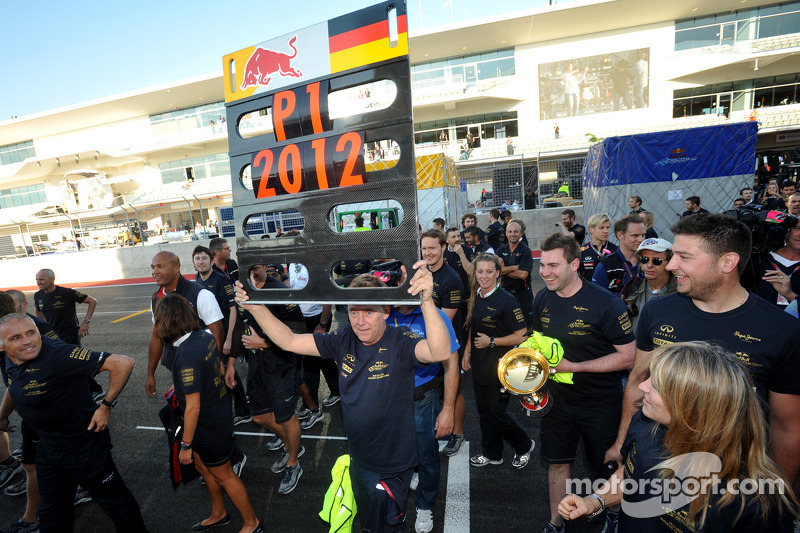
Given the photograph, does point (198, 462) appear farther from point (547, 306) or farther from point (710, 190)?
point (710, 190)

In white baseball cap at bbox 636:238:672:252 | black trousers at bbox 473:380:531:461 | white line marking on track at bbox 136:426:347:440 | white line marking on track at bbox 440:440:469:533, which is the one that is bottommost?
white line marking on track at bbox 136:426:347:440

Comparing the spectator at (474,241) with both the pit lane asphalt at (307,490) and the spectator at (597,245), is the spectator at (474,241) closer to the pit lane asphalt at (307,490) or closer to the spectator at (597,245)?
the spectator at (597,245)

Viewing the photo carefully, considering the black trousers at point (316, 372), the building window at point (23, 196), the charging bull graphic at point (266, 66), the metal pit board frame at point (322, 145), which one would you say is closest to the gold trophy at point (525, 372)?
the metal pit board frame at point (322, 145)

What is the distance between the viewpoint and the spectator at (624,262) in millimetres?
4254

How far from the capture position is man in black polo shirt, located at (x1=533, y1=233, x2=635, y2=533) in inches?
105

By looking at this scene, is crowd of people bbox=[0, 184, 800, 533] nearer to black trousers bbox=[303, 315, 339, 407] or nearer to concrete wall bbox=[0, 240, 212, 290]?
black trousers bbox=[303, 315, 339, 407]

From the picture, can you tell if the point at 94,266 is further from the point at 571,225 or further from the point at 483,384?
the point at 483,384

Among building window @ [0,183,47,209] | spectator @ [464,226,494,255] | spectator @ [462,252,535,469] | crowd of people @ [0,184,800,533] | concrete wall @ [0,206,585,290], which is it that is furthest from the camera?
building window @ [0,183,47,209]

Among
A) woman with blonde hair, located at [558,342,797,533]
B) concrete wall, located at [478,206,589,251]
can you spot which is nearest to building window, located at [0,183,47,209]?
concrete wall, located at [478,206,589,251]

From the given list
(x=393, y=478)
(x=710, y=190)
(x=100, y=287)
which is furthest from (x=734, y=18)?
(x=100, y=287)

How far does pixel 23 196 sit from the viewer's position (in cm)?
4003

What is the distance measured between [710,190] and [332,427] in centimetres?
1188

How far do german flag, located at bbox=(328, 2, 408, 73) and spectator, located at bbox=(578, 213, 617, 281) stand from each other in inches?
176

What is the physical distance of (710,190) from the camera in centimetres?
1060
